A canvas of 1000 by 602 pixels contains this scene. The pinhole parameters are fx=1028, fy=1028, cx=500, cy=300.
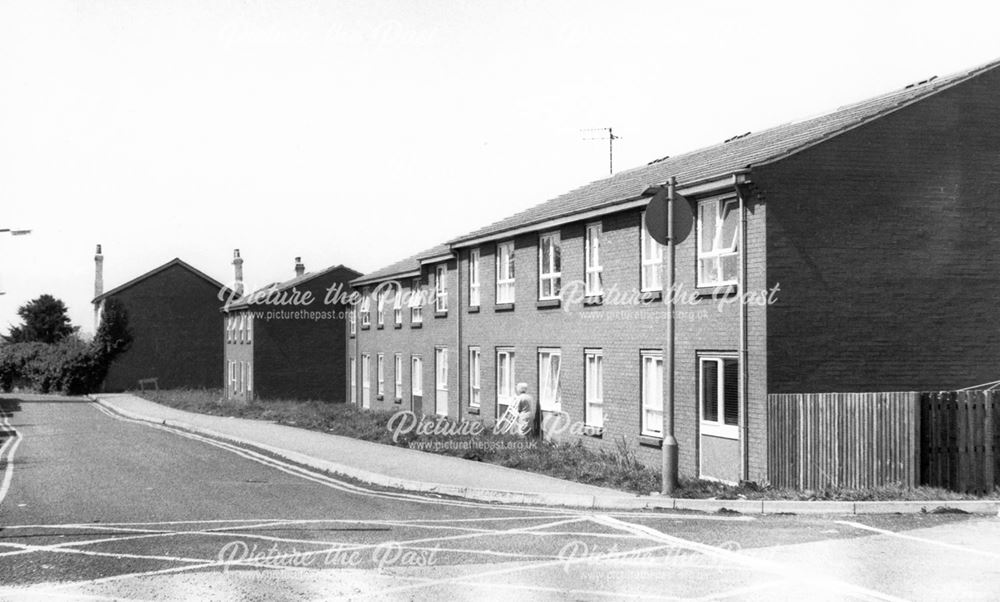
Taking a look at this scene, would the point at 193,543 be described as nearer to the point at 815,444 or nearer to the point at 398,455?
the point at 815,444

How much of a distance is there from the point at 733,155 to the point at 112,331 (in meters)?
55.4

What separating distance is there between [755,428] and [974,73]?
7.17 metres

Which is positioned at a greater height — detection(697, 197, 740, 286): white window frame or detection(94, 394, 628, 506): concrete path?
detection(697, 197, 740, 286): white window frame

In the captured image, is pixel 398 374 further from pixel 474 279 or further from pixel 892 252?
pixel 892 252

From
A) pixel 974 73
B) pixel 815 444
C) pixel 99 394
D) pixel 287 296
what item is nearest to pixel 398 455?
pixel 815 444

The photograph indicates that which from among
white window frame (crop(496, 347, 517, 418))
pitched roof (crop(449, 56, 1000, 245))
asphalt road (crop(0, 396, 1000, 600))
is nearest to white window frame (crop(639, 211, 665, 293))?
pitched roof (crop(449, 56, 1000, 245))

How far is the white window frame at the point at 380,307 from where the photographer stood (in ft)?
131

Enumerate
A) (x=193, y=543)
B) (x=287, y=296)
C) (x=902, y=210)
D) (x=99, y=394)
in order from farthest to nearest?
(x=99, y=394), (x=287, y=296), (x=902, y=210), (x=193, y=543)

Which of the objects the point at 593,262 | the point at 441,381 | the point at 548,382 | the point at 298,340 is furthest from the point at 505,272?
the point at 298,340

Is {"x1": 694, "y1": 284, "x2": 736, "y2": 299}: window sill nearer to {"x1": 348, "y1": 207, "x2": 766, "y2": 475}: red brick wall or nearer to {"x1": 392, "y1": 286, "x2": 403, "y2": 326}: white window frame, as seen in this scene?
{"x1": 348, "y1": 207, "x2": 766, "y2": 475}: red brick wall

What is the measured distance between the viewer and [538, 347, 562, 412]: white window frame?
23.7 meters

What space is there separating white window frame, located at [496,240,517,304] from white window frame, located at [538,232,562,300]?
4.69 feet

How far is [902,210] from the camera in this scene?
56.0 feet

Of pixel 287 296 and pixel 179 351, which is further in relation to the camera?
pixel 179 351
